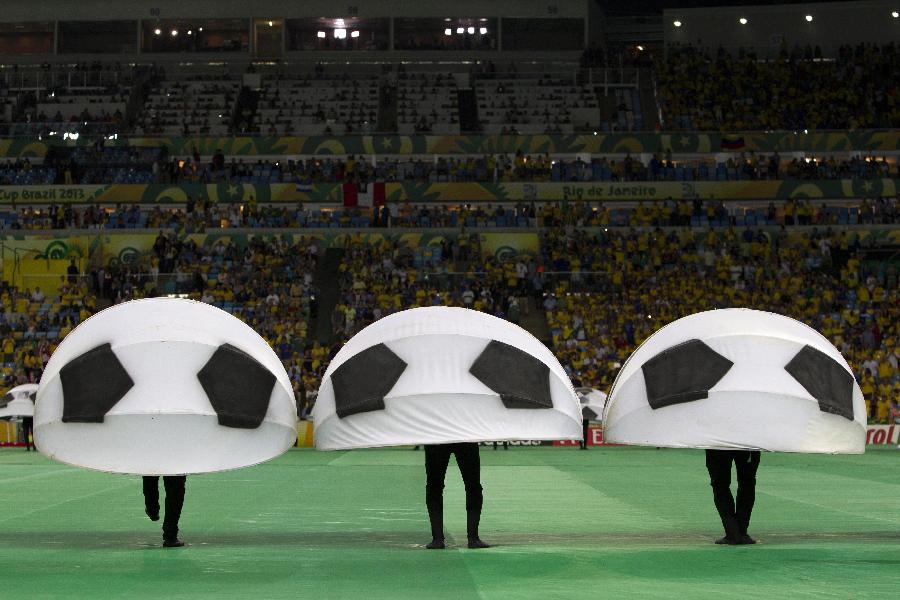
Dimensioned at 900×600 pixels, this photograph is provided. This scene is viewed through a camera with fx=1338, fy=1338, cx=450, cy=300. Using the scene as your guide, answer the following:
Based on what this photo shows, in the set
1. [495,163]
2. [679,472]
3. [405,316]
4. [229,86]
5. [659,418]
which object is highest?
[229,86]

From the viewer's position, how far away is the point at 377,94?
66.4m

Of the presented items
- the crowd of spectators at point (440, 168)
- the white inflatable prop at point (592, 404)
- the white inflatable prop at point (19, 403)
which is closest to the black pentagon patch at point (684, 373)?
the white inflatable prop at point (592, 404)

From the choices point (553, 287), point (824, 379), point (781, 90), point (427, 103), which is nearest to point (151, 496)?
point (824, 379)

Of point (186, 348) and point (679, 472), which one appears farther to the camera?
point (679, 472)

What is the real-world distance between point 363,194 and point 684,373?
45230 millimetres

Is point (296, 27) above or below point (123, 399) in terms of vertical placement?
above

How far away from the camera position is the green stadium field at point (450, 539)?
33.6 ft

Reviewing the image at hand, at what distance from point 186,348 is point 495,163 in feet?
156

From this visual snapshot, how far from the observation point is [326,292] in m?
51.5

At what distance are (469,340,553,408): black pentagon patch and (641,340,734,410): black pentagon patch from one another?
1.06 metres

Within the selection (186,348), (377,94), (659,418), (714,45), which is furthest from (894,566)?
(714,45)

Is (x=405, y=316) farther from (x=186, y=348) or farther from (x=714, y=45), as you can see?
(x=714, y=45)

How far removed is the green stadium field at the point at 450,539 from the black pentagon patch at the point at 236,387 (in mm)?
1307

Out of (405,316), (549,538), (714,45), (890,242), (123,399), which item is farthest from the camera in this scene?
(714,45)
